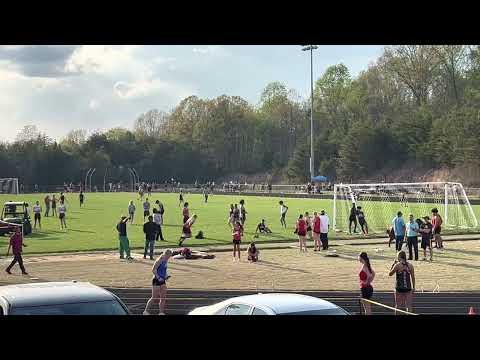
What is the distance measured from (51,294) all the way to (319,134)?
91948mm

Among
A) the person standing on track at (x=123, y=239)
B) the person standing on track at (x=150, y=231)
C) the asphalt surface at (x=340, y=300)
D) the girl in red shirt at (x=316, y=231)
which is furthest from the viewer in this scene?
the girl in red shirt at (x=316, y=231)

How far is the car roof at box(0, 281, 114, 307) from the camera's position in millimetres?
7840

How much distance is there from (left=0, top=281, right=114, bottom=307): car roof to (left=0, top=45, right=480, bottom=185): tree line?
5709 cm

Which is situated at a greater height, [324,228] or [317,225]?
[317,225]

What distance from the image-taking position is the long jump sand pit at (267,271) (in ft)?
60.5

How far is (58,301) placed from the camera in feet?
25.6

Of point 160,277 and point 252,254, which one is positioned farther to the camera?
point 252,254

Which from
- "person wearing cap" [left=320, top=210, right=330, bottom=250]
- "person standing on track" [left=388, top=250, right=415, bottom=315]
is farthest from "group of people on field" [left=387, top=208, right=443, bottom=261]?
"person standing on track" [left=388, top=250, right=415, bottom=315]

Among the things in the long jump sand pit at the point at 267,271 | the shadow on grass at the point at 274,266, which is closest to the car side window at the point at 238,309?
the long jump sand pit at the point at 267,271

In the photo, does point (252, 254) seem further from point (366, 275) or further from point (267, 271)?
point (366, 275)

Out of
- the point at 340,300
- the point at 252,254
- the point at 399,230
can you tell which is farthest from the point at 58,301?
the point at 399,230

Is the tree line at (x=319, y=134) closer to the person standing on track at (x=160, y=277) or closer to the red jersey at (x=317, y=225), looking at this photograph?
the red jersey at (x=317, y=225)

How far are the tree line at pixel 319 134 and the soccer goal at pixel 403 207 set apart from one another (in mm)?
16889
